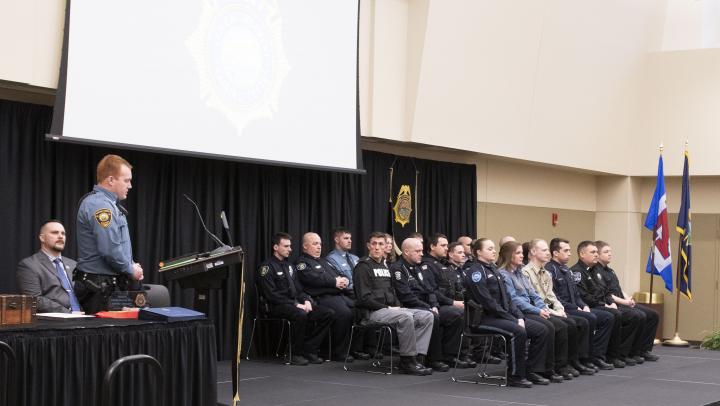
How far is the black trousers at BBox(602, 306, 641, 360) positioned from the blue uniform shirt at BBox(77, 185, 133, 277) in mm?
6155

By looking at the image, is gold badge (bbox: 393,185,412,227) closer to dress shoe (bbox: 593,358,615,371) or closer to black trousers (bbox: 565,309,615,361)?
black trousers (bbox: 565,309,615,361)

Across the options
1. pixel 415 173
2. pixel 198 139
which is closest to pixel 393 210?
pixel 415 173

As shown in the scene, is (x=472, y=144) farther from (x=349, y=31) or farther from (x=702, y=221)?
(x=702, y=221)

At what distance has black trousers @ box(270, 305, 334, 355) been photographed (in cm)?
915

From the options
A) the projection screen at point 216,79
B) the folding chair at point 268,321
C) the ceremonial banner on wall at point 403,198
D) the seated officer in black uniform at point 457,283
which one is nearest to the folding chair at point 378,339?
the folding chair at point 268,321

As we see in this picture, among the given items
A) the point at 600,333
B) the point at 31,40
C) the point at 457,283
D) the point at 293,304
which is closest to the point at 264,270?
the point at 293,304

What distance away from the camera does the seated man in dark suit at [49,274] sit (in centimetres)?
664

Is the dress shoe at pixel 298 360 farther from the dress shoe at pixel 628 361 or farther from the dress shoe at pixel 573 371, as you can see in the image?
the dress shoe at pixel 628 361

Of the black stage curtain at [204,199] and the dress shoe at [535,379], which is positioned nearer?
the black stage curtain at [204,199]

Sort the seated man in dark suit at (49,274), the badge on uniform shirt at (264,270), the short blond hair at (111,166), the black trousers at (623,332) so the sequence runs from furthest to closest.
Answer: the black trousers at (623,332) → the badge on uniform shirt at (264,270) → the seated man in dark suit at (49,274) → the short blond hair at (111,166)

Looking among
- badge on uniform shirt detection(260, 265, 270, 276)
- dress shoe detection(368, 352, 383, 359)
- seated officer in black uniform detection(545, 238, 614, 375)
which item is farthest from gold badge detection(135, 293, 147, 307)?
seated officer in black uniform detection(545, 238, 614, 375)

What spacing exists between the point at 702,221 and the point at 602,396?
774 cm

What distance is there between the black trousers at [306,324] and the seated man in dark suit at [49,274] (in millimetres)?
2745

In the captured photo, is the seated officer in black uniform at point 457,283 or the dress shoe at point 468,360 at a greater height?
the seated officer in black uniform at point 457,283
